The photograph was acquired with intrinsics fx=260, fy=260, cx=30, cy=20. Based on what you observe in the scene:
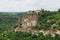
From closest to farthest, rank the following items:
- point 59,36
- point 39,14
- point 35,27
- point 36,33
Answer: point 59,36, point 36,33, point 35,27, point 39,14

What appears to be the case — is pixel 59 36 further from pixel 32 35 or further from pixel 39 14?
pixel 39 14

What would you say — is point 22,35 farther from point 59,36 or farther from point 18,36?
point 59,36

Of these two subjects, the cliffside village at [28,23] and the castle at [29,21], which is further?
the castle at [29,21]

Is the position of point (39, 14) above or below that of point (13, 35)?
above

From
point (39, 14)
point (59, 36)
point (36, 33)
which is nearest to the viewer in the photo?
point (59, 36)

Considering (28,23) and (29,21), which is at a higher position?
(29,21)

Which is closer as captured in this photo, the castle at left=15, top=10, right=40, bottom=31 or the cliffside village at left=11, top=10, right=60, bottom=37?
the cliffside village at left=11, top=10, right=60, bottom=37

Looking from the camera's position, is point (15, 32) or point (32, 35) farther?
point (15, 32)

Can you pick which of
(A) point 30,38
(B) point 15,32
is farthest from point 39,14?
(A) point 30,38

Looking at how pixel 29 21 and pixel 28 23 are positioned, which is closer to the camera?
pixel 28 23
